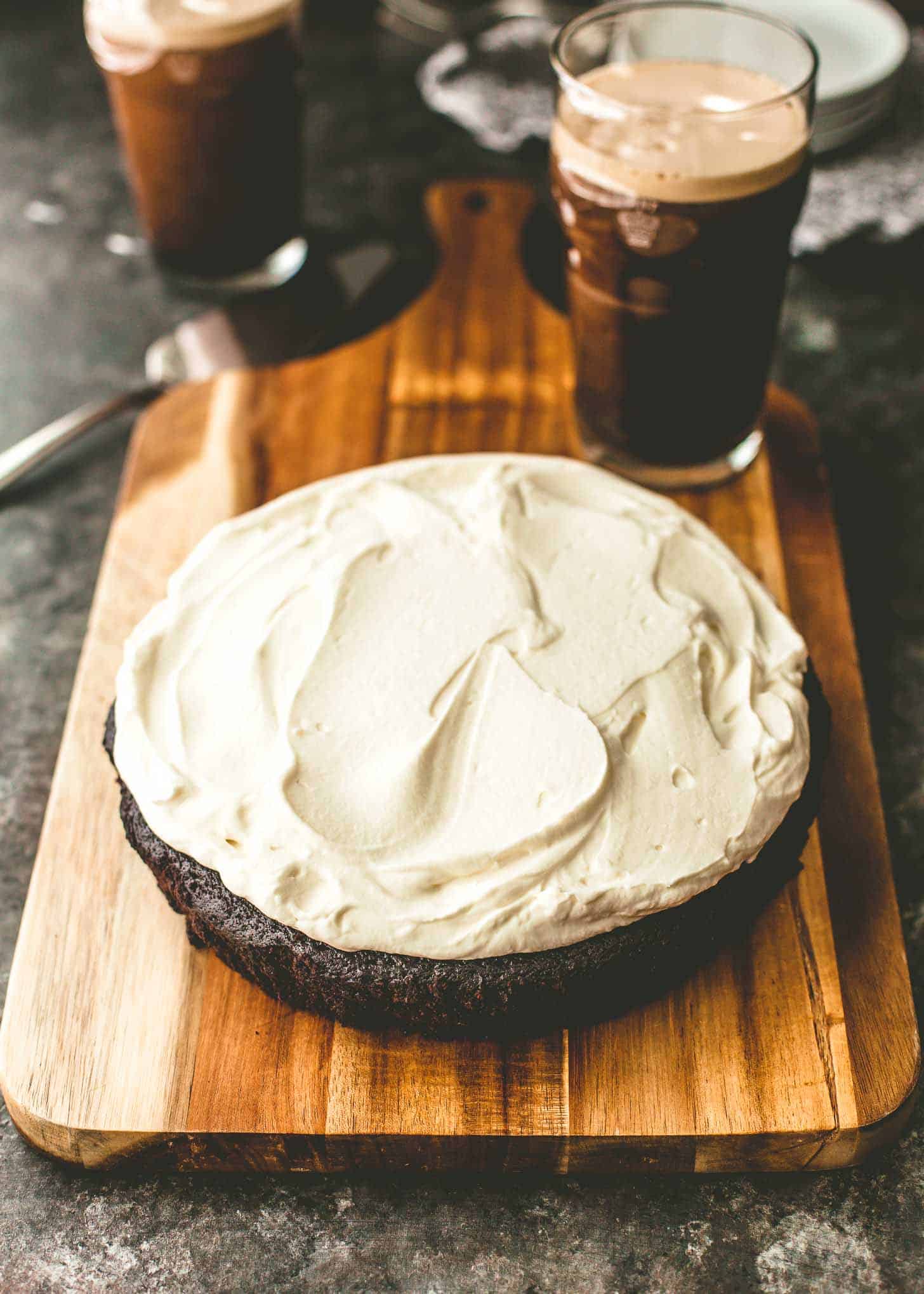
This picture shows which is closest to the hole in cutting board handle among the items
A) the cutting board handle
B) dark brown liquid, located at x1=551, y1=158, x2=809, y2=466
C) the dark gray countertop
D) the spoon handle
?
the cutting board handle

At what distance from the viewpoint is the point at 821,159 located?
2.62 meters

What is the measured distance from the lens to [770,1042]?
1.41 meters

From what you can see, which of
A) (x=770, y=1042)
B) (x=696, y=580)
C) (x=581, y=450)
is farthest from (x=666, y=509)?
(x=770, y=1042)

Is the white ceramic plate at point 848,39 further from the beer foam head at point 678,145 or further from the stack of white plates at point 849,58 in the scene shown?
the beer foam head at point 678,145

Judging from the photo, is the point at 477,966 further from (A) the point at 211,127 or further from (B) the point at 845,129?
(B) the point at 845,129

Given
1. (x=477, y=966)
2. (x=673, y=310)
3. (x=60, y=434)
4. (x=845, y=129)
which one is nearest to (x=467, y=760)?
(x=477, y=966)

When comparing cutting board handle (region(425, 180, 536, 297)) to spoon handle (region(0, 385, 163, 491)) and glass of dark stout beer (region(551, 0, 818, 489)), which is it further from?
spoon handle (region(0, 385, 163, 491))

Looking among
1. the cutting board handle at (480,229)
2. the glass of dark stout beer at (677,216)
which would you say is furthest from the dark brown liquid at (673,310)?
the cutting board handle at (480,229)

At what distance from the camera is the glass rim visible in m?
1.69

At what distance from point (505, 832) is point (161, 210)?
1.59 metres

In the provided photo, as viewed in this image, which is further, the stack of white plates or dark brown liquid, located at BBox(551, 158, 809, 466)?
the stack of white plates

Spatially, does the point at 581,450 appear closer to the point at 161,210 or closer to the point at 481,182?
the point at 481,182

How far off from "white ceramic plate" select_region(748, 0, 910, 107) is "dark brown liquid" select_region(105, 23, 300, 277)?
1.05m

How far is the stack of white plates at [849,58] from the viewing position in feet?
8.19
